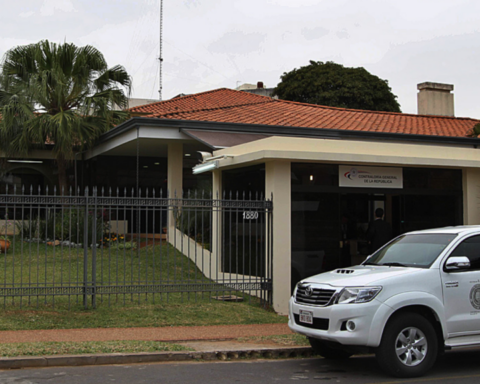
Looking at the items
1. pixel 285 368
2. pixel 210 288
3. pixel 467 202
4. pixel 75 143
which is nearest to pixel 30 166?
pixel 75 143

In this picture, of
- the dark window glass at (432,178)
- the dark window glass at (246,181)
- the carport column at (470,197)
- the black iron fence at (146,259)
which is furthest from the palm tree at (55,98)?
the carport column at (470,197)

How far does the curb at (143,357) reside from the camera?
284 inches

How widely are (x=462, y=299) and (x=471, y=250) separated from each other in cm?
73

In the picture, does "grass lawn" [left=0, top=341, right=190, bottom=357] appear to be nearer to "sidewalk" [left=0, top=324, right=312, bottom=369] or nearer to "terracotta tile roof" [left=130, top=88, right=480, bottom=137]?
"sidewalk" [left=0, top=324, right=312, bottom=369]

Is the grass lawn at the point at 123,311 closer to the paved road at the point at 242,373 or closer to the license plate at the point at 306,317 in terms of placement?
the paved road at the point at 242,373

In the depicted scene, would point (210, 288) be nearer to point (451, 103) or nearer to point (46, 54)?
point (46, 54)

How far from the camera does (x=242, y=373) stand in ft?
23.3

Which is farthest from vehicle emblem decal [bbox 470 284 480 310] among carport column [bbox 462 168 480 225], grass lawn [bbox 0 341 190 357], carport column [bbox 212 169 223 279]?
carport column [bbox 212 169 223 279]

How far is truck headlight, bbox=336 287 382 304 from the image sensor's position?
22.4 ft

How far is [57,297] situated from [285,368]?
5554 mm

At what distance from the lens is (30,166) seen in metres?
23.1

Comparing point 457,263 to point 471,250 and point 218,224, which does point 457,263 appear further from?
point 218,224

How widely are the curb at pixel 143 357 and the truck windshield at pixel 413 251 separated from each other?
1.73m

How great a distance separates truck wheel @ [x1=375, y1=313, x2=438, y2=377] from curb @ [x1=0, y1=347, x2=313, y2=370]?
1.80 metres
